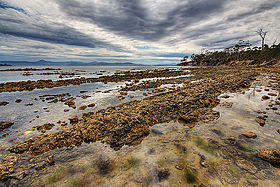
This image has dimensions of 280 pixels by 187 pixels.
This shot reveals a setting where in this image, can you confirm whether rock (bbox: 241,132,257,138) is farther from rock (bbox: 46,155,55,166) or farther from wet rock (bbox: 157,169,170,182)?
rock (bbox: 46,155,55,166)

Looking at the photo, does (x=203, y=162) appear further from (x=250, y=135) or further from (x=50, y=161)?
(x=50, y=161)

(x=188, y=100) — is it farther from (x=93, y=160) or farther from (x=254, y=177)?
(x=93, y=160)

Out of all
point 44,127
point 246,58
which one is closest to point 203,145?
point 44,127

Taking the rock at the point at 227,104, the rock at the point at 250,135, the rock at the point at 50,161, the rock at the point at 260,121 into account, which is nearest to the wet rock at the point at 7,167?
the rock at the point at 50,161

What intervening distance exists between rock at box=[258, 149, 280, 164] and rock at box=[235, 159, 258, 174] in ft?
2.27

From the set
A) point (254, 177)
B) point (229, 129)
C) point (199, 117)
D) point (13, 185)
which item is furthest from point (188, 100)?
point (13, 185)

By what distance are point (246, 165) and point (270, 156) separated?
3.61 ft

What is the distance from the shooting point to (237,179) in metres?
3.78

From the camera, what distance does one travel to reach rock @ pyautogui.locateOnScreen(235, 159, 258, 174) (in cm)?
411

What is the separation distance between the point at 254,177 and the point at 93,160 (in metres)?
5.91

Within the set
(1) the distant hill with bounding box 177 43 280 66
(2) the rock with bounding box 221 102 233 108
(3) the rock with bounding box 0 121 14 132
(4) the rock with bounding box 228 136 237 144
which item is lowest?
(3) the rock with bounding box 0 121 14 132

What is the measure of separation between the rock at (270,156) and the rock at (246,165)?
692 mm

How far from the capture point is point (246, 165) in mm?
4332

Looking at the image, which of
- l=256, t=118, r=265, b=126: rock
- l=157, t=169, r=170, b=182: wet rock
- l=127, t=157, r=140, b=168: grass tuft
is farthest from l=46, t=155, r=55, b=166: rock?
l=256, t=118, r=265, b=126: rock
